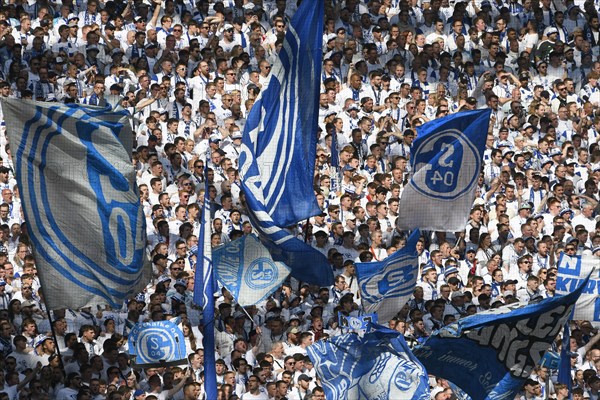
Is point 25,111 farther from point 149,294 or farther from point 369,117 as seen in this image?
point 369,117

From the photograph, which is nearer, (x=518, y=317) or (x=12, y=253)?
(x=518, y=317)

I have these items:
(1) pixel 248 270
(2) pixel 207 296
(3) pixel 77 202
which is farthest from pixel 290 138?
(3) pixel 77 202

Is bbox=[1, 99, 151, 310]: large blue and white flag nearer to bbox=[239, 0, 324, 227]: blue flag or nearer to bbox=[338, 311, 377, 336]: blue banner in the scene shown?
bbox=[239, 0, 324, 227]: blue flag

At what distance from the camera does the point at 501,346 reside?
21750 millimetres

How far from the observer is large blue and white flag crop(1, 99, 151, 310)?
22109 mm

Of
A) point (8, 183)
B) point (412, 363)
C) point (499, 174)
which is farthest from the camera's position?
point (499, 174)

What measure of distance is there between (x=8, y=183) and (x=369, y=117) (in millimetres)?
4832

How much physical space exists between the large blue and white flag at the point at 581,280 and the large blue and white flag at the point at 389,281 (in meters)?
1.64

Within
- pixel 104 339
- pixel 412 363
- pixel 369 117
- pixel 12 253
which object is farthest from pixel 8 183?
pixel 412 363

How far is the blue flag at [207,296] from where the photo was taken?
2205cm

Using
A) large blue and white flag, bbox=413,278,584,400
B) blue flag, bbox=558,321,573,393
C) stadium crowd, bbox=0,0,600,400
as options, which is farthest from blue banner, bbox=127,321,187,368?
blue flag, bbox=558,321,573,393

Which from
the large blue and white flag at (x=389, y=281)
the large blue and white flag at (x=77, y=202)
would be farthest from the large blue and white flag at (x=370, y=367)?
the large blue and white flag at (x=77, y=202)

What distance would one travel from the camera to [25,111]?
72.5 ft

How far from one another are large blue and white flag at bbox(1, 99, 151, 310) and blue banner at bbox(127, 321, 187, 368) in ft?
2.04
